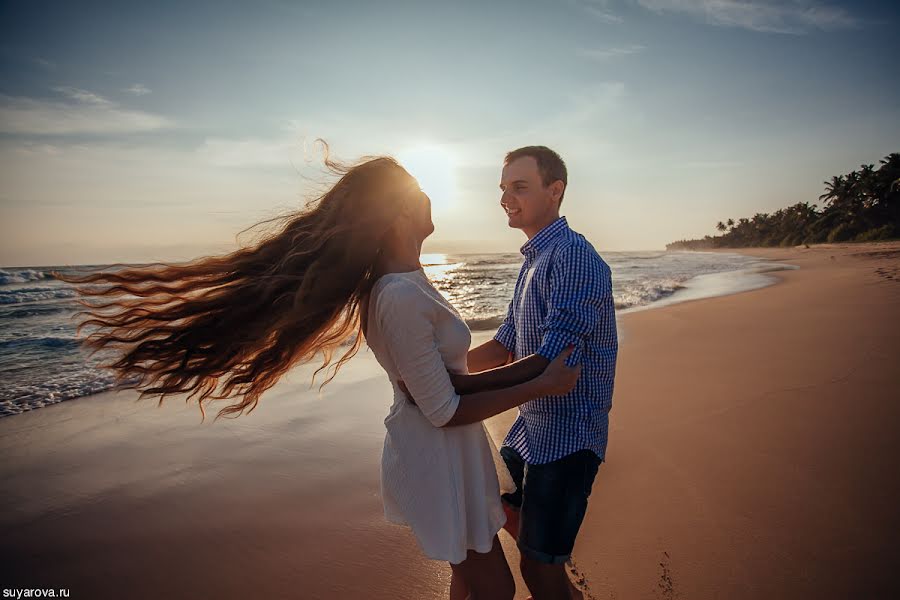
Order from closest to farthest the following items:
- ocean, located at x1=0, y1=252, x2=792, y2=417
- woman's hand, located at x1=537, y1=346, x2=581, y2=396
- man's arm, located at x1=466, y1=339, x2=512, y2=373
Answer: woman's hand, located at x1=537, y1=346, x2=581, y2=396 < man's arm, located at x1=466, y1=339, x2=512, y2=373 < ocean, located at x1=0, y1=252, x2=792, y2=417

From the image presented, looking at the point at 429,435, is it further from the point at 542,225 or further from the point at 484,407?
the point at 542,225

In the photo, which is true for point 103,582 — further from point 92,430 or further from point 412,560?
point 92,430

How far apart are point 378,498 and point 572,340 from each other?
2.82m

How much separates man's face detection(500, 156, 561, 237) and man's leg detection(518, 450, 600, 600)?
132cm

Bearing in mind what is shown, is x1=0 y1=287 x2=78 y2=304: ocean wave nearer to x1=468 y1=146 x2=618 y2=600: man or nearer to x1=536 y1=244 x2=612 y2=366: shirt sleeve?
x1=468 y1=146 x2=618 y2=600: man

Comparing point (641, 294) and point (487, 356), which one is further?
point (641, 294)

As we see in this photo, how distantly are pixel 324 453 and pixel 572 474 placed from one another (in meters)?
3.60

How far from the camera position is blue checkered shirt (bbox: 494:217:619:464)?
6.98ft

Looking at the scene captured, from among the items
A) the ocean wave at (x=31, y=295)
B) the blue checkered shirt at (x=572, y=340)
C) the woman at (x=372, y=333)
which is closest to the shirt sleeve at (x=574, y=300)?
the blue checkered shirt at (x=572, y=340)

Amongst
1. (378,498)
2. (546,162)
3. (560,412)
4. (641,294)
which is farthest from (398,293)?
(641,294)

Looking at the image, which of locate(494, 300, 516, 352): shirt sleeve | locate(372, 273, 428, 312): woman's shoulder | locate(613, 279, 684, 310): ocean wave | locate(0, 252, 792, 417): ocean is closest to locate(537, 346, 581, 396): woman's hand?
locate(372, 273, 428, 312): woman's shoulder

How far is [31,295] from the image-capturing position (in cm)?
2361

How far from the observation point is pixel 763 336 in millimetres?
8914

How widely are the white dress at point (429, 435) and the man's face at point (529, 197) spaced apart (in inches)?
39.1
